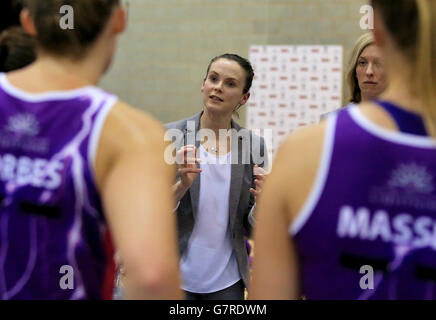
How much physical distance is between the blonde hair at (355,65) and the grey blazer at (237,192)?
0.58 meters

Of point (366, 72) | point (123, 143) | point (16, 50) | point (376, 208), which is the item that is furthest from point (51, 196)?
point (366, 72)

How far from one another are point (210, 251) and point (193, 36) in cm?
519

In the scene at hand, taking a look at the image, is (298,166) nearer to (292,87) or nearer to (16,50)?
(16,50)

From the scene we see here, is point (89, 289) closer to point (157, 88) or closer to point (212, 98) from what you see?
point (212, 98)

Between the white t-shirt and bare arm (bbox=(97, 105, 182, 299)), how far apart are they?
181cm

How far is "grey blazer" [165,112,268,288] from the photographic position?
302 cm

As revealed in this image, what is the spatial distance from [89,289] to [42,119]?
1.27 ft

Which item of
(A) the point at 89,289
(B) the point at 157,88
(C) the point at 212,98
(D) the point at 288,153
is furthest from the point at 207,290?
(B) the point at 157,88

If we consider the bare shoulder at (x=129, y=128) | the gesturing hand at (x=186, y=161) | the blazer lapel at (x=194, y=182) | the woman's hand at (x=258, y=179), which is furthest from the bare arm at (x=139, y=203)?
the blazer lapel at (x=194, y=182)

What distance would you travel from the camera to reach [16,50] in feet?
7.58

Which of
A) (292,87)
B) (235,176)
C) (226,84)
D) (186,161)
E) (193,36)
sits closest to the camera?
(186,161)

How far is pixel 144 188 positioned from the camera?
1.16 m

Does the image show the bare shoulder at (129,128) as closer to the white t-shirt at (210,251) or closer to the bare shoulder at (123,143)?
the bare shoulder at (123,143)

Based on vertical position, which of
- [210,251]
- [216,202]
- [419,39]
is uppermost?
[419,39]
